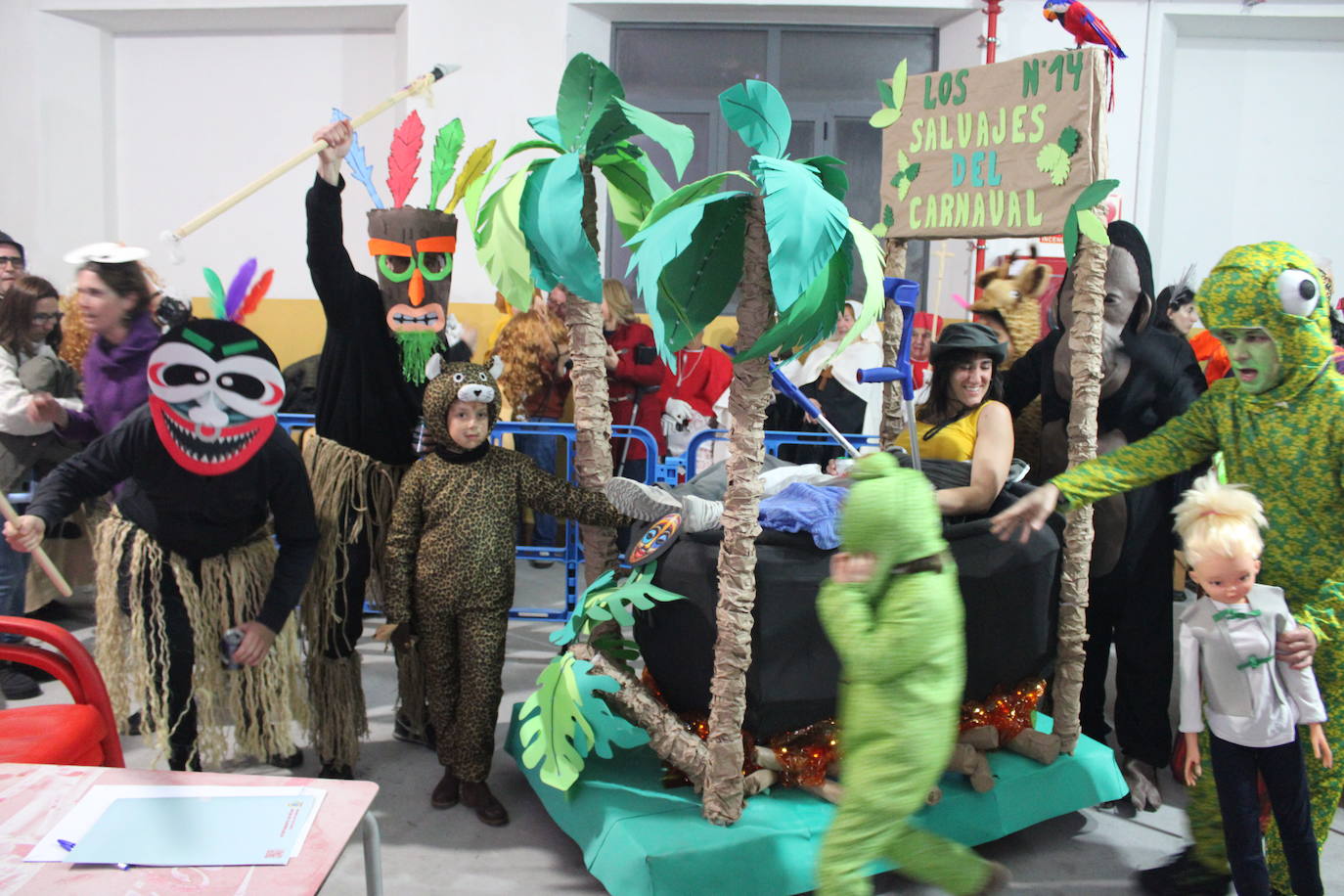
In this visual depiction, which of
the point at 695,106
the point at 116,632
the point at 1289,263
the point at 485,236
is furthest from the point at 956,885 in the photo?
the point at 695,106

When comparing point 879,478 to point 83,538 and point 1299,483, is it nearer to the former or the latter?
point 1299,483

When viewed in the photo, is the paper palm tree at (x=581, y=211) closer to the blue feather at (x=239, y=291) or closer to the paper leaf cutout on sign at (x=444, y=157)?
the paper leaf cutout on sign at (x=444, y=157)

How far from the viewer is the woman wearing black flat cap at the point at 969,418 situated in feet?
8.87

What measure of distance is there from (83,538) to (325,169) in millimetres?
2448

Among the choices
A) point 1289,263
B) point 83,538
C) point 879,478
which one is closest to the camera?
point 879,478

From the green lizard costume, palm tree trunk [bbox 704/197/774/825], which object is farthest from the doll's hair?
palm tree trunk [bbox 704/197/774/825]

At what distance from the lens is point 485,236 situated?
9.12 feet

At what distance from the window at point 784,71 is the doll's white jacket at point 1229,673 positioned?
5323 millimetres

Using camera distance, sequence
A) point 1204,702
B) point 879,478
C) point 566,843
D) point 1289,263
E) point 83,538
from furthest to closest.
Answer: point 83,538, point 566,843, point 1204,702, point 1289,263, point 879,478

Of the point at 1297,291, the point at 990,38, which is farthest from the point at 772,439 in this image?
the point at 990,38

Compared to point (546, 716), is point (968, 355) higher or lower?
higher

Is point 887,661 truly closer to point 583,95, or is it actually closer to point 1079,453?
point 1079,453

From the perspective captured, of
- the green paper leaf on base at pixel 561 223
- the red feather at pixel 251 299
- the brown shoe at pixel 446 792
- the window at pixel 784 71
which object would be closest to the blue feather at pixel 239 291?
the red feather at pixel 251 299

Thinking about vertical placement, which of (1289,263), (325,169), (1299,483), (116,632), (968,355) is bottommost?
(116,632)
